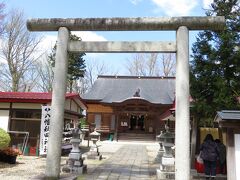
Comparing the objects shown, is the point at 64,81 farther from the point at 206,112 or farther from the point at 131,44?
the point at 206,112

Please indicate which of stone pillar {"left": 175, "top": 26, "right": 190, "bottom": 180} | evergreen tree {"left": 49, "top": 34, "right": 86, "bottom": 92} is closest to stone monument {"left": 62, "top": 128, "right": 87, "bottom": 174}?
stone pillar {"left": 175, "top": 26, "right": 190, "bottom": 180}

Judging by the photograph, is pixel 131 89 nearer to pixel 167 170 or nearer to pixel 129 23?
pixel 167 170

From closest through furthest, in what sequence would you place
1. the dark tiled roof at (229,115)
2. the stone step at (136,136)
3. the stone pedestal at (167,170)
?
the dark tiled roof at (229,115), the stone pedestal at (167,170), the stone step at (136,136)

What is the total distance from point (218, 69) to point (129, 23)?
18.4 ft

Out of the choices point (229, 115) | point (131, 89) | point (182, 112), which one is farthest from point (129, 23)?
point (131, 89)

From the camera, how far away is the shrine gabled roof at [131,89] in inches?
1282

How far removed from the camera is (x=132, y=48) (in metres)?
8.02

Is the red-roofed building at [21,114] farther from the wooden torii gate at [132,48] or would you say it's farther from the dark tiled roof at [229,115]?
the dark tiled roof at [229,115]

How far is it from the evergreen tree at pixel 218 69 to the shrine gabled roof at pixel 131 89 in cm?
1839

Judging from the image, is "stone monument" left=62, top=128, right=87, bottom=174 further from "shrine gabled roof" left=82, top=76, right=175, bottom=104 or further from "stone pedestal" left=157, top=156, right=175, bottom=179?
"shrine gabled roof" left=82, top=76, right=175, bottom=104

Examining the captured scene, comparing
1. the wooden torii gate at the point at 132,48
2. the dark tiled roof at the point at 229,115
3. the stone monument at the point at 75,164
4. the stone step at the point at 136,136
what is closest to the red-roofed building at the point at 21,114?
the stone monument at the point at 75,164

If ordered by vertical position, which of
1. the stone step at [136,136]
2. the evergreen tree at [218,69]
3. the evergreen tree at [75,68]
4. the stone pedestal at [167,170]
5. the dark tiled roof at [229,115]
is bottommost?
the stone pedestal at [167,170]

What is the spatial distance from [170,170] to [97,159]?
538 cm

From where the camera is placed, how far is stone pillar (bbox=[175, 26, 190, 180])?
7320mm
